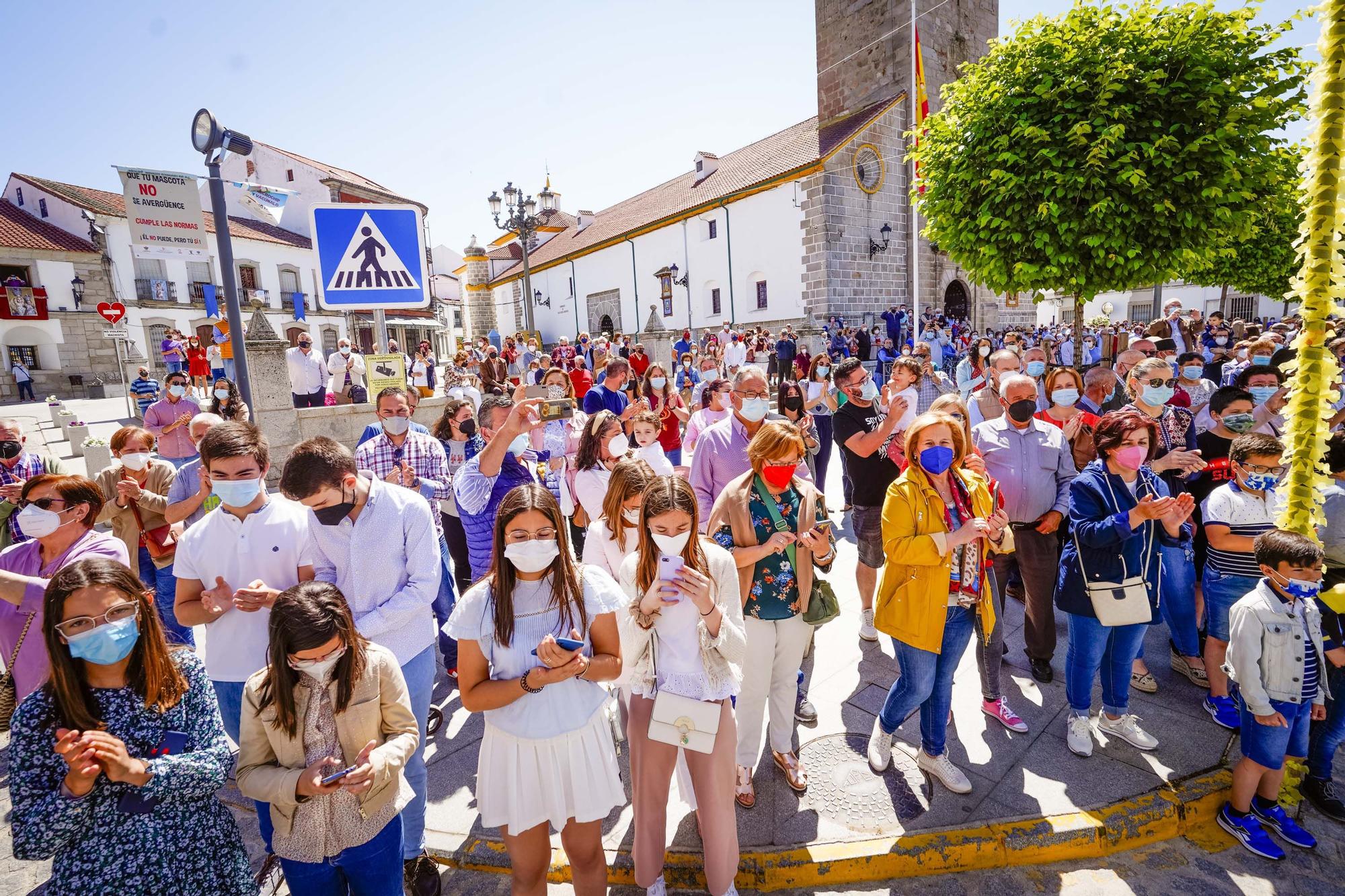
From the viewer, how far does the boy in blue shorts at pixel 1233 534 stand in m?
3.62

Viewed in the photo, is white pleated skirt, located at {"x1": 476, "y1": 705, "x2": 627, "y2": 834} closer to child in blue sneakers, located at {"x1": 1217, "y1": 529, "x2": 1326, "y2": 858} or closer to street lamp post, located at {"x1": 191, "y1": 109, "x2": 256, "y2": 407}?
child in blue sneakers, located at {"x1": 1217, "y1": 529, "x2": 1326, "y2": 858}

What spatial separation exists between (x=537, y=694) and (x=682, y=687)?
2.05 feet

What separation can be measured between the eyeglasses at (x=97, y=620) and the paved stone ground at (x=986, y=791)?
470 millimetres

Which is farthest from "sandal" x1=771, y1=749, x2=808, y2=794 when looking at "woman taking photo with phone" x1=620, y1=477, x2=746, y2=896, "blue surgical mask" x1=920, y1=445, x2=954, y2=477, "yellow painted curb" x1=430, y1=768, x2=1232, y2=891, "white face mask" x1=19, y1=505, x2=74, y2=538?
"white face mask" x1=19, y1=505, x2=74, y2=538

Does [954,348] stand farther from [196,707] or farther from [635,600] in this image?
[196,707]

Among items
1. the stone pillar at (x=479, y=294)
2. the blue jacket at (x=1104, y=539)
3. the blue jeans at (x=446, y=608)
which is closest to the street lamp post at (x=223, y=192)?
the blue jeans at (x=446, y=608)

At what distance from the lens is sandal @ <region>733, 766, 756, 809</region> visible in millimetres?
3388

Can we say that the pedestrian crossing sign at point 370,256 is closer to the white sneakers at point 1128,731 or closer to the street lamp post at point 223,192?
the street lamp post at point 223,192

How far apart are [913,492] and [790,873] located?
Result: 6.37 ft

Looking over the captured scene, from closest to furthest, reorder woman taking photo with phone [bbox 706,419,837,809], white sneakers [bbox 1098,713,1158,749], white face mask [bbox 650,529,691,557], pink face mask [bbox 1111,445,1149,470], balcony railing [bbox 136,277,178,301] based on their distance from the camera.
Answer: white face mask [bbox 650,529,691,557]
woman taking photo with phone [bbox 706,419,837,809]
pink face mask [bbox 1111,445,1149,470]
white sneakers [bbox 1098,713,1158,749]
balcony railing [bbox 136,277,178,301]

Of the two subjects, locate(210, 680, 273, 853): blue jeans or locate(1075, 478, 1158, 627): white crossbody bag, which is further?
locate(1075, 478, 1158, 627): white crossbody bag

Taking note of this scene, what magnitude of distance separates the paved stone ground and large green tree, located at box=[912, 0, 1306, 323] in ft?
20.3

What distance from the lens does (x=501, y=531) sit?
2486 millimetres

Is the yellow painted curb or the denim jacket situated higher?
the denim jacket
